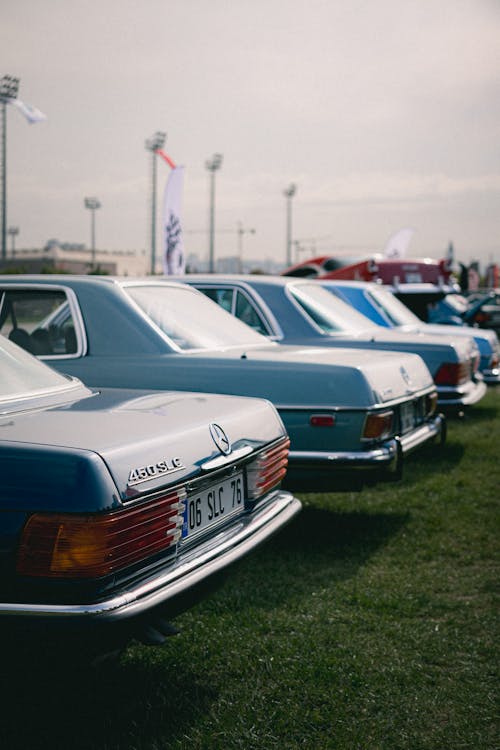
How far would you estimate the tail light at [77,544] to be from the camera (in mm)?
2406

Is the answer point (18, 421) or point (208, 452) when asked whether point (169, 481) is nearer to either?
point (208, 452)

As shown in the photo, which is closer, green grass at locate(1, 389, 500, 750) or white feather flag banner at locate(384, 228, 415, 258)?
green grass at locate(1, 389, 500, 750)

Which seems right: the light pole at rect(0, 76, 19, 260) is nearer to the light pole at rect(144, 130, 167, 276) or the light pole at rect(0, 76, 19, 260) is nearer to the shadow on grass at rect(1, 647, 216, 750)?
the light pole at rect(144, 130, 167, 276)

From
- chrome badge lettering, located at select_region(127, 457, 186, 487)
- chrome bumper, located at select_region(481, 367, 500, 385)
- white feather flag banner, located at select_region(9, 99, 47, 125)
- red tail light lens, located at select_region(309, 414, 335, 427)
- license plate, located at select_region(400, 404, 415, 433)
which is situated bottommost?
chrome bumper, located at select_region(481, 367, 500, 385)

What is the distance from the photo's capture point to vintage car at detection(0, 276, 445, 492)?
4.96 meters

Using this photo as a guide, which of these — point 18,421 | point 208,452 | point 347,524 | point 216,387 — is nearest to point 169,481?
point 208,452

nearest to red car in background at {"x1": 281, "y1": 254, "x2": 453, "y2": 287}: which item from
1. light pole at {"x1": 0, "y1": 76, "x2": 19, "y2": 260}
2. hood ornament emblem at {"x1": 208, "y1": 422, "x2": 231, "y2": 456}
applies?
hood ornament emblem at {"x1": 208, "y1": 422, "x2": 231, "y2": 456}

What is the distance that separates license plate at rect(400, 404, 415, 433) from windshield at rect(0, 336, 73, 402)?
2.62 m

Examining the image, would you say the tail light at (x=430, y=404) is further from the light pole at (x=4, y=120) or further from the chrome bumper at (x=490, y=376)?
the light pole at (x=4, y=120)

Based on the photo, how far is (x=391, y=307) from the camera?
1009 centimetres

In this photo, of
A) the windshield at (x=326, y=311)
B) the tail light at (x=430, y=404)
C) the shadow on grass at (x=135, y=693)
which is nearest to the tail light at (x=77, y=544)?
the shadow on grass at (x=135, y=693)

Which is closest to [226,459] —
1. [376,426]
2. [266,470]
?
[266,470]

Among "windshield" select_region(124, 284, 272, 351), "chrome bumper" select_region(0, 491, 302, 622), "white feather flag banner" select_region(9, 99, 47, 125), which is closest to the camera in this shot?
"chrome bumper" select_region(0, 491, 302, 622)

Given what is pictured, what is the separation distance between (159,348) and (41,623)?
276 centimetres
